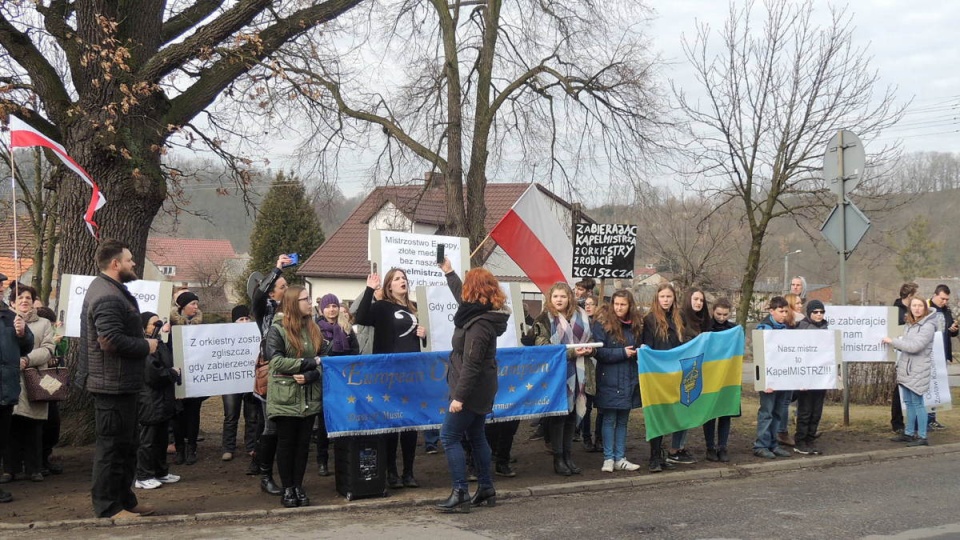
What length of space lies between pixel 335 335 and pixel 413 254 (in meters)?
1.47

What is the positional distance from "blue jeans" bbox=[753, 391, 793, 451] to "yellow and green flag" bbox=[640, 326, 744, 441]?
48 cm

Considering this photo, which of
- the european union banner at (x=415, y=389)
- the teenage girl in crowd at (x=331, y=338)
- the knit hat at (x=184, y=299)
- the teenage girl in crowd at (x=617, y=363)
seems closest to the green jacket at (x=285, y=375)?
the european union banner at (x=415, y=389)

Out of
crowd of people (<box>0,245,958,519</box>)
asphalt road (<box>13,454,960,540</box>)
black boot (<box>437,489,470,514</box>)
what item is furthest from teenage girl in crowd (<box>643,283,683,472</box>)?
black boot (<box>437,489,470,514</box>)

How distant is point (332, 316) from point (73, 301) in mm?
3011

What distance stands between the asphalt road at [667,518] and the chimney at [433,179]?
9.75 metres

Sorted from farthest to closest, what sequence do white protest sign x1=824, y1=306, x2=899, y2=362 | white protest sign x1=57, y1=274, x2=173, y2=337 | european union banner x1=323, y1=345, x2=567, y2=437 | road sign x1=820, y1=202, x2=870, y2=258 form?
road sign x1=820, y1=202, x2=870, y2=258
white protest sign x1=824, y1=306, x2=899, y2=362
white protest sign x1=57, y1=274, x2=173, y2=337
european union banner x1=323, y1=345, x2=567, y2=437

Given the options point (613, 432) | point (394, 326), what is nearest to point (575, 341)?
point (613, 432)

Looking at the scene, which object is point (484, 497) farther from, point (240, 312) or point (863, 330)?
point (863, 330)

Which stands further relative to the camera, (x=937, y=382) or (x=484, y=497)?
(x=937, y=382)

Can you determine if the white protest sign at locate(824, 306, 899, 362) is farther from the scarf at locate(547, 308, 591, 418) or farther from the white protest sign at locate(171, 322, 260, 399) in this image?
the white protest sign at locate(171, 322, 260, 399)

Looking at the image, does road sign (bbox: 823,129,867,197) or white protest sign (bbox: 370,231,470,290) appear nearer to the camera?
white protest sign (bbox: 370,231,470,290)

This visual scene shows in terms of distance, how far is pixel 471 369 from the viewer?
7.48 meters

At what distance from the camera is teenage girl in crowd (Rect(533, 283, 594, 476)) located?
9.38 m

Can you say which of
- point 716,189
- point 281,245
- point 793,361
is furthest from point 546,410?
point 281,245
